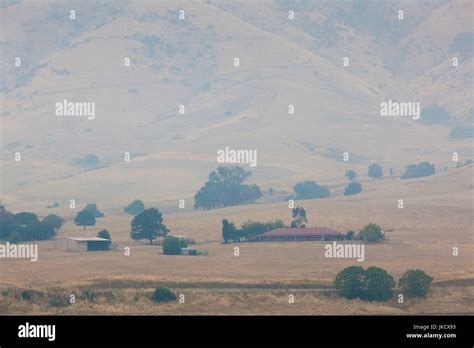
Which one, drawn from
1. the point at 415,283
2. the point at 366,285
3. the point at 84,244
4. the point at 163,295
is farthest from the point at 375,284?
the point at 84,244

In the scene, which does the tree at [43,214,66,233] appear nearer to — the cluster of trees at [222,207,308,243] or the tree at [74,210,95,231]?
the tree at [74,210,95,231]

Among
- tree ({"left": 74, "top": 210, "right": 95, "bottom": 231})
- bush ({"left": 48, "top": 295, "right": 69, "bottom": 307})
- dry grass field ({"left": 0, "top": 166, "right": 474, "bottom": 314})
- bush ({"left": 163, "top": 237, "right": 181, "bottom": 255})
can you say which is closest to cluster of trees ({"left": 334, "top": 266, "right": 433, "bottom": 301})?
dry grass field ({"left": 0, "top": 166, "right": 474, "bottom": 314})

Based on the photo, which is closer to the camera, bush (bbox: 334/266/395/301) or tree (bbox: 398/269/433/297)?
bush (bbox: 334/266/395/301)

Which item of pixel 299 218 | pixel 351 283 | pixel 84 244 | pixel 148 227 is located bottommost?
pixel 351 283

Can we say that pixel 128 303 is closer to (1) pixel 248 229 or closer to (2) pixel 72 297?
(2) pixel 72 297

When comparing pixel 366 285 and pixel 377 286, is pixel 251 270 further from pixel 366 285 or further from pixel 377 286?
pixel 377 286

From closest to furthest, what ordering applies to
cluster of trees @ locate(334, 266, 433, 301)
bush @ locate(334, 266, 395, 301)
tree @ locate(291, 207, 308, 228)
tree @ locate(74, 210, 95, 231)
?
bush @ locate(334, 266, 395, 301) → cluster of trees @ locate(334, 266, 433, 301) → tree @ locate(291, 207, 308, 228) → tree @ locate(74, 210, 95, 231)
